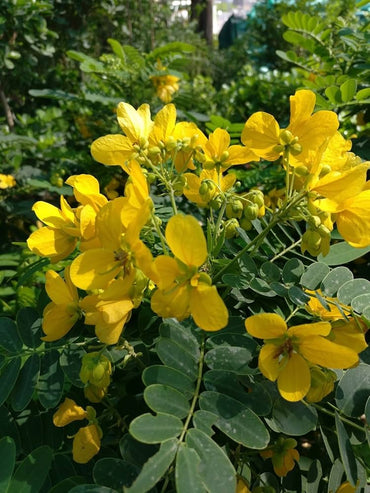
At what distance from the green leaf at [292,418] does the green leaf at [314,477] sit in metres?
0.20

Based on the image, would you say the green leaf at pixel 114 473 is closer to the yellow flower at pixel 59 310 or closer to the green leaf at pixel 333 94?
the yellow flower at pixel 59 310

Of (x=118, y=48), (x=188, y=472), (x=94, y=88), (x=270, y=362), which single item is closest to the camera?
(x=188, y=472)

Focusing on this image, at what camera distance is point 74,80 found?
10.2 ft

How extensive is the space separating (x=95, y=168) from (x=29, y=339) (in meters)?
1.27

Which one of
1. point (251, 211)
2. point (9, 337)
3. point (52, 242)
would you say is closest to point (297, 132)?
point (251, 211)

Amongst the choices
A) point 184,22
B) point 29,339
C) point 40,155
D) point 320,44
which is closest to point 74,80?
point 40,155

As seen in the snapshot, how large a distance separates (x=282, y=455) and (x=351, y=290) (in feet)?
1.06

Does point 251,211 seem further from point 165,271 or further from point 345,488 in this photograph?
point 345,488

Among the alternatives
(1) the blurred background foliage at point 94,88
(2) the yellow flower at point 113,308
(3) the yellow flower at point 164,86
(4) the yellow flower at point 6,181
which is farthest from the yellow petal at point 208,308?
(4) the yellow flower at point 6,181

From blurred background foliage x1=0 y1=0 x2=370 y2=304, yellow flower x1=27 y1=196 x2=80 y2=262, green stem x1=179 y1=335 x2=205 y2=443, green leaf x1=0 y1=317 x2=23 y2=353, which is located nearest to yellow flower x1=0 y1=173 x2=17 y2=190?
blurred background foliage x1=0 y1=0 x2=370 y2=304

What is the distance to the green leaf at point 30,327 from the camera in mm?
925

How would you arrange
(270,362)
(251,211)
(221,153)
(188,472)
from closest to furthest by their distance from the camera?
(188,472)
(270,362)
(251,211)
(221,153)

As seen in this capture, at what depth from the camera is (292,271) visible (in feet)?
2.87

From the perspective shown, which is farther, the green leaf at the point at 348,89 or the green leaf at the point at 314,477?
the green leaf at the point at 348,89
